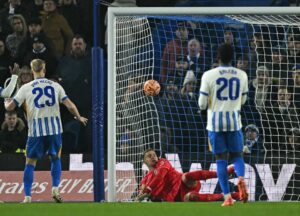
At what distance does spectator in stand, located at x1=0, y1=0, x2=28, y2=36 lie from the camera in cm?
1838

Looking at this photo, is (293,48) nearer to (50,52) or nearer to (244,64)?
(244,64)

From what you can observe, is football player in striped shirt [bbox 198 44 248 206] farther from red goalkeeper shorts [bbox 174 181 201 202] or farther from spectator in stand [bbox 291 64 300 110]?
spectator in stand [bbox 291 64 300 110]

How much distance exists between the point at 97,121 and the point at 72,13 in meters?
3.88

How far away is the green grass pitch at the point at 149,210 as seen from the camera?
37.4ft

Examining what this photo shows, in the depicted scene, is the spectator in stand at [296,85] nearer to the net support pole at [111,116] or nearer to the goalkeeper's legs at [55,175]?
the net support pole at [111,116]

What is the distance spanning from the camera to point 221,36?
17438 millimetres

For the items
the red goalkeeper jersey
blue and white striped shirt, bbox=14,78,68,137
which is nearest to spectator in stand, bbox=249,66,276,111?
the red goalkeeper jersey

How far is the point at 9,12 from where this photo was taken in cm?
1848

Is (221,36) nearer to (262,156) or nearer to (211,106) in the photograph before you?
(262,156)


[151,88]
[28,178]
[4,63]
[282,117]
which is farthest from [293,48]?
[4,63]

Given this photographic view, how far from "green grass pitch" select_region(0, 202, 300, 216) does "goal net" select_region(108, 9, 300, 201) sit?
1959mm

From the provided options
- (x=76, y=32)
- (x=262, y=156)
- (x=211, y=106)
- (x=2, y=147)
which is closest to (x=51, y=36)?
(x=76, y=32)

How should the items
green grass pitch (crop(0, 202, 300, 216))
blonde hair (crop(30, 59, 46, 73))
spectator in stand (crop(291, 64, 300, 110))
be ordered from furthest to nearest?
spectator in stand (crop(291, 64, 300, 110)), blonde hair (crop(30, 59, 46, 73)), green grass pitch (crop(0, 202, 300, 216))

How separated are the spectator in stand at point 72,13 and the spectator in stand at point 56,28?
180mm
